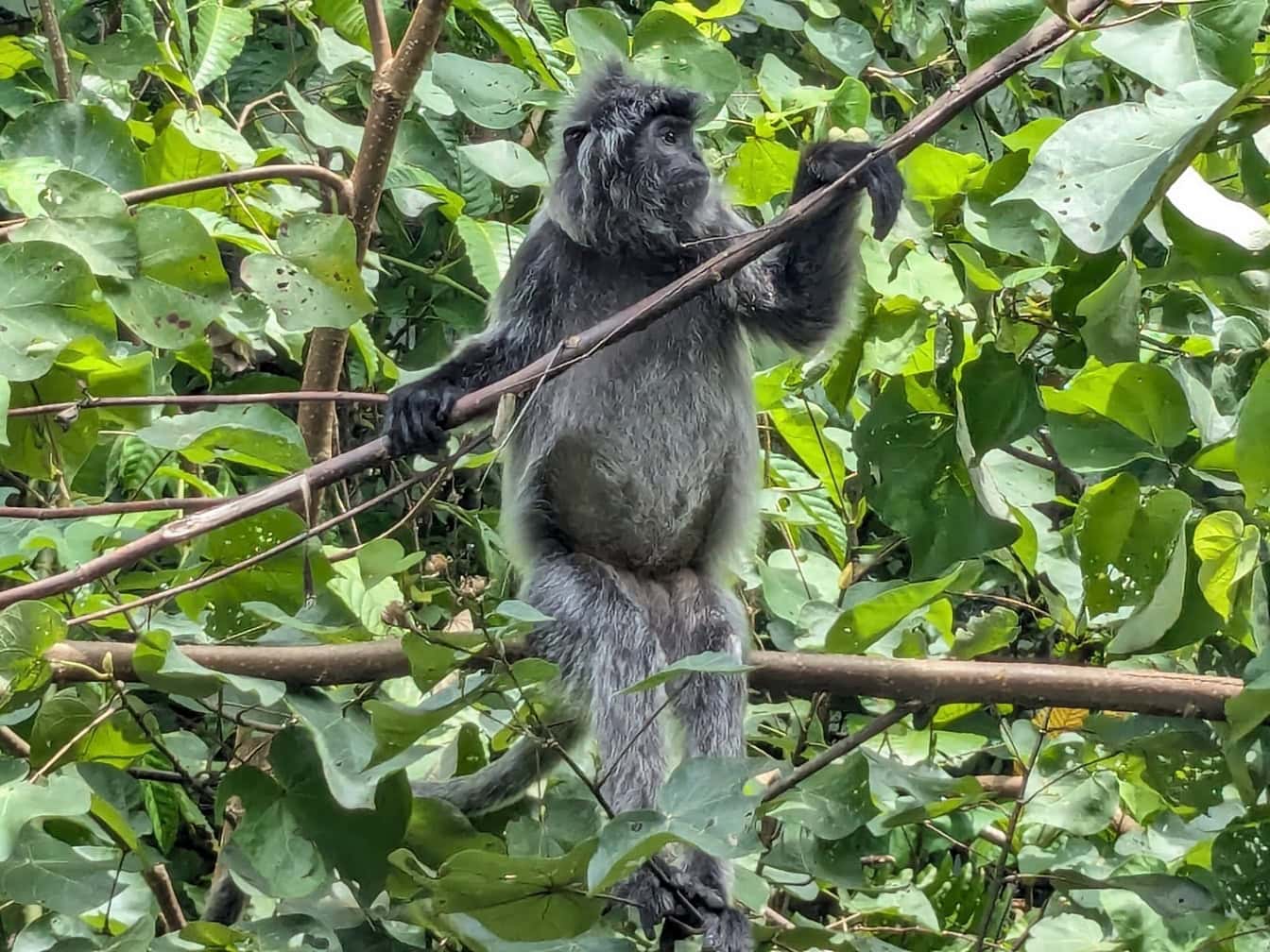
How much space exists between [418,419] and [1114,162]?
1537mm

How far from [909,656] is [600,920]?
2.44 ft

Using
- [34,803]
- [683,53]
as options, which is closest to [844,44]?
[683,53]

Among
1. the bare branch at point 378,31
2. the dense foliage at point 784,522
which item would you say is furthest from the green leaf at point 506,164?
the bare branch at point 378,31

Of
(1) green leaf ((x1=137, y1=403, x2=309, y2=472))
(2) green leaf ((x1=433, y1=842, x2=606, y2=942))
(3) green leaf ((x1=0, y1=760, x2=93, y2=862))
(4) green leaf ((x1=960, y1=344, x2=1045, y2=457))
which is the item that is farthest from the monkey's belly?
(3) green leaf ((x1=0, y1=760, x2=93, y2=862))

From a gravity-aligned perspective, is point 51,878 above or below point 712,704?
above

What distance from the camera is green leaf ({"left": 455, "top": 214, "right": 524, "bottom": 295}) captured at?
312 cm

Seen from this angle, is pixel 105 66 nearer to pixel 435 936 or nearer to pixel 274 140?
pixel 274 140

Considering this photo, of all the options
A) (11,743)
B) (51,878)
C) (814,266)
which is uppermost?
(814,266)

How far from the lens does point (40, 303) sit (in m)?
2.16

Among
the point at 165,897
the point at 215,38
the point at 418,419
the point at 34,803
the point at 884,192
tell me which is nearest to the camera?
the point at 34,803

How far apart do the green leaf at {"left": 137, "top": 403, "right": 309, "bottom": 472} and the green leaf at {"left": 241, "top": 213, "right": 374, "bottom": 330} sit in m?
0.17

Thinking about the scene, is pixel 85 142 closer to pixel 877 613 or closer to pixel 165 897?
pixel 165 897

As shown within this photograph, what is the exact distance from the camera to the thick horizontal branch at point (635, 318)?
1828 millimetres

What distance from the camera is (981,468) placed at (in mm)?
2391
